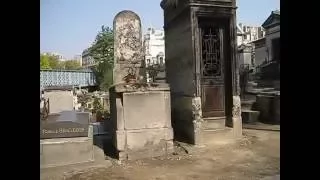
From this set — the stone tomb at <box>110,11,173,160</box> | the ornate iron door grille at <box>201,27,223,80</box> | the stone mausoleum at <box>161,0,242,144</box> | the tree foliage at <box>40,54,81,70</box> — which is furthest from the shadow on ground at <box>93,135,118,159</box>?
the tree foliage at <box>40,54,81,70</box>

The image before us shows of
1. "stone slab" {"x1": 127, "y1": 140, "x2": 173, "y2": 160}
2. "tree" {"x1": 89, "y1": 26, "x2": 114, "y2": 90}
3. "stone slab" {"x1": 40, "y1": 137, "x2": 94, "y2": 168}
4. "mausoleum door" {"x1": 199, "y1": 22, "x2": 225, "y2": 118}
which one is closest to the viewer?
"stone slab" {"x1": 40, "y1": 137, "x2": 94, "y2": 168}

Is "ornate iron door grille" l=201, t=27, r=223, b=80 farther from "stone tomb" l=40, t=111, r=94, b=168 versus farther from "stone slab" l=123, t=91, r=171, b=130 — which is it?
"stone tomb" l=40, t=111, r=94, b=168

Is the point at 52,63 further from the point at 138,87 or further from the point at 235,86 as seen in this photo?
the point at 138,87

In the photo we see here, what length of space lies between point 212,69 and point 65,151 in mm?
4419

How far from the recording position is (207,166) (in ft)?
20.0

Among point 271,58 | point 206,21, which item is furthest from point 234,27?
point 271,58

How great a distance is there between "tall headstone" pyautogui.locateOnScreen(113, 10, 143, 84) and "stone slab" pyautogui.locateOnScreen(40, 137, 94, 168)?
191cm

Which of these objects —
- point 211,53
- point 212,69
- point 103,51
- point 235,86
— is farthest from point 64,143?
point 103,51

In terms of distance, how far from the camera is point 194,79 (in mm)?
8062

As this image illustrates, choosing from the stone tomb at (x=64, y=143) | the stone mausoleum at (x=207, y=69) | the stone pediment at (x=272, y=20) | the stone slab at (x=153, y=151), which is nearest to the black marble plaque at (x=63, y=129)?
the stone tomb at (x=64, y=143)

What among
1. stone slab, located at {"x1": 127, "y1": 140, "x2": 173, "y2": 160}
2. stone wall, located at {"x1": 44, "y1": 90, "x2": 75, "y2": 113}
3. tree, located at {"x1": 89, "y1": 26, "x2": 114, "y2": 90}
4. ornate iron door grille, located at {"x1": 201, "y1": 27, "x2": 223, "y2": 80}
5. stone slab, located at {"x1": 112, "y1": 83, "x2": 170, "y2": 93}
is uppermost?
tree, located at {"x1": 89, "y1": 26, "x2": 114, "y2": 90}

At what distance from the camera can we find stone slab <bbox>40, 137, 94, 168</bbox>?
5967 mm
